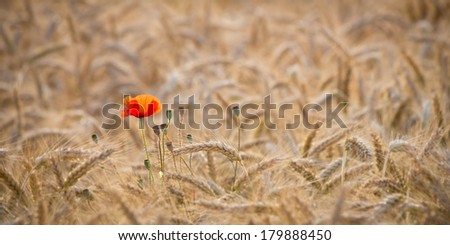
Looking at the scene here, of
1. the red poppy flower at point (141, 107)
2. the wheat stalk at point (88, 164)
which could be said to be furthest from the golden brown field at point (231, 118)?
the red poppy flower at point (141, 107)

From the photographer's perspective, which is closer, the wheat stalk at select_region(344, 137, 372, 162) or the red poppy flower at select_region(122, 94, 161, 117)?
the red poppy flower at select_region(122, 94, 161, 117)

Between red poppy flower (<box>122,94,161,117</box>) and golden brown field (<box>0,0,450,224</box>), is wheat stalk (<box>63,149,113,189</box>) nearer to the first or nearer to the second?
golden brown field (<box>0,0,450,224</box>)

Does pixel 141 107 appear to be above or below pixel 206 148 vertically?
above

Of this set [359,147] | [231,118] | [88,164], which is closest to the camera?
[88,164]

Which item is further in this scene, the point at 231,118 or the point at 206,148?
the point at 231,118

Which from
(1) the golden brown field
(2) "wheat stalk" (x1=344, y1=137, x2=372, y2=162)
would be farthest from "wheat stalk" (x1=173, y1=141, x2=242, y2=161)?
(2) "wheat stalk" (x1=344, y1=137, x2=372, y2=162)

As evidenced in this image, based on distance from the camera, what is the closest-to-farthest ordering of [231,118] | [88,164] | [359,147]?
[88,164], [359,147], [231,118]

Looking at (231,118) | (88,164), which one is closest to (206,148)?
(88,164)

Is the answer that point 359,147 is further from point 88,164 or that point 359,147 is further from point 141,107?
point 88,164

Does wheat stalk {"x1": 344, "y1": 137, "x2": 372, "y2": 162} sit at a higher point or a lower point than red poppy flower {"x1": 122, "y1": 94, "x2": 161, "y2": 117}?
lower
